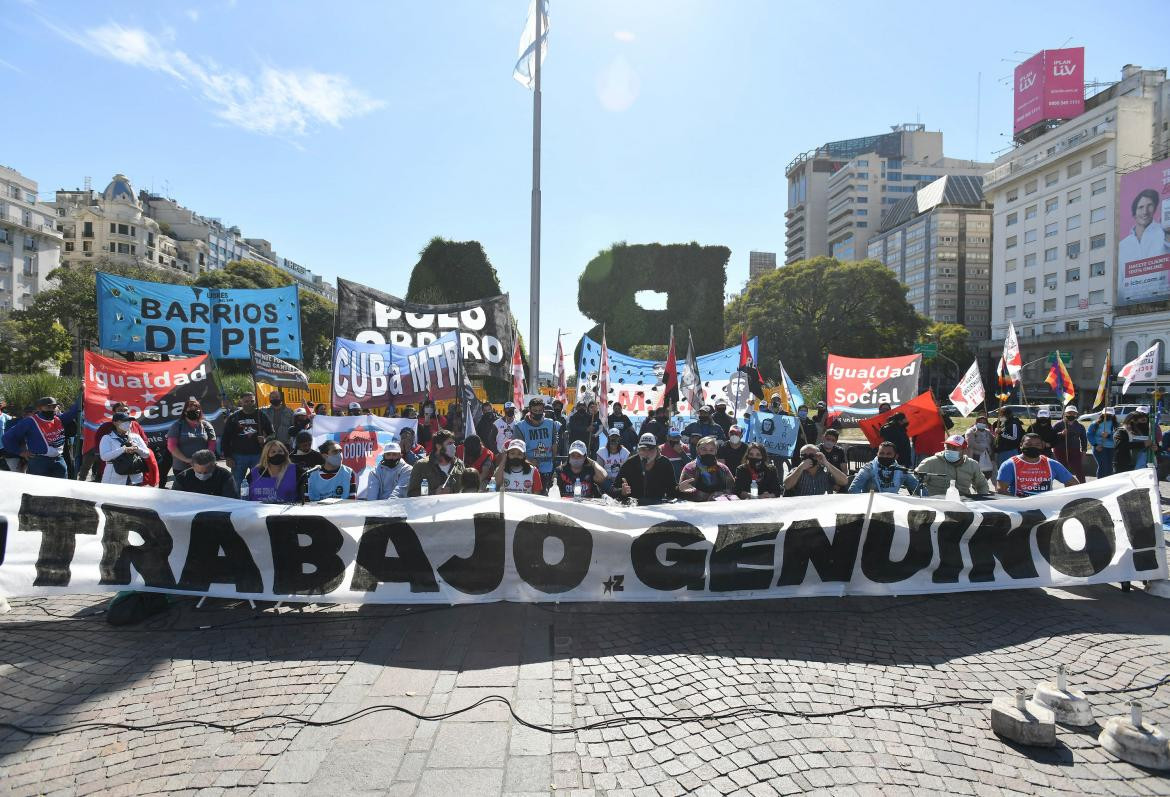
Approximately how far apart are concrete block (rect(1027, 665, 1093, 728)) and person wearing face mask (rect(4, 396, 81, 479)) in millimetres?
10237

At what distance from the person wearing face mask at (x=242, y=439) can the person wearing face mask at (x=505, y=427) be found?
11.2 ft

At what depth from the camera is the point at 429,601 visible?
5.21 meters

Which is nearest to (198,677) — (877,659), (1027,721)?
(877,659)

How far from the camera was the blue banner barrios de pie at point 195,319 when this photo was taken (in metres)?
10.7

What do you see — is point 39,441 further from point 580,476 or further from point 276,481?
point 580,476

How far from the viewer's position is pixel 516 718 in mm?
3646

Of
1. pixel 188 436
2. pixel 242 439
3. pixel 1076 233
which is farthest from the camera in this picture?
pixel 1076 233

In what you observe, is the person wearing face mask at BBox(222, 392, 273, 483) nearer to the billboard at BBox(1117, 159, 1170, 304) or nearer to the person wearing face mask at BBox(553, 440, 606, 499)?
the person wearing face mask at BBox(553, 440, 606, 499)

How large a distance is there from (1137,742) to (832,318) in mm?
50338

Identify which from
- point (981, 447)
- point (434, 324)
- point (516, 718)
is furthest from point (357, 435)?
point (981, 447)

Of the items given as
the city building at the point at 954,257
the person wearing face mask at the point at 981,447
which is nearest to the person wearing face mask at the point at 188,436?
the person wearing face mask at the point at 981,447

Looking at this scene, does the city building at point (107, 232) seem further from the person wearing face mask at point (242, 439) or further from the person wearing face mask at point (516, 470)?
the person wearing face mask at point (516, 470)

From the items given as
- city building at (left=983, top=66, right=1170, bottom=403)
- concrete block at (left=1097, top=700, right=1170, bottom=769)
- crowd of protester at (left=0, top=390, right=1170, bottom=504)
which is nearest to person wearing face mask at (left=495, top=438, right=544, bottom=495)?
crowd of protester at (left=0, top=390, right=1170, bottom=504)

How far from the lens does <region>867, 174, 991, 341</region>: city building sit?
84438 millimetres
